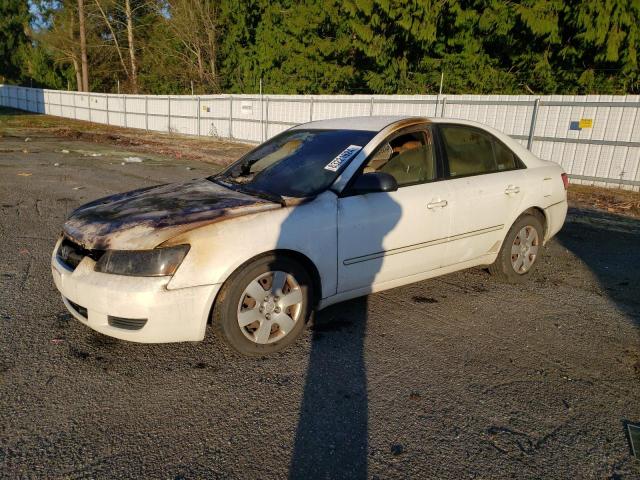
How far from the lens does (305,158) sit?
4.05 meters

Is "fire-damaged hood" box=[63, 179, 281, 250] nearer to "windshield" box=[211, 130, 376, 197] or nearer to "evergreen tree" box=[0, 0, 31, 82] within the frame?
Answer: "windshield" box=[211, 130, 376, 197]

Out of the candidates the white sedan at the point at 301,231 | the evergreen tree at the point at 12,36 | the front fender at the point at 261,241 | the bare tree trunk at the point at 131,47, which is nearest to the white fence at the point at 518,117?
the white sedan at the point at 301,231

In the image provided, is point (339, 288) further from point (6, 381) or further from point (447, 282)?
point (6, 381)

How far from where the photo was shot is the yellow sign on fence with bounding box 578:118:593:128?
1147 centimetres

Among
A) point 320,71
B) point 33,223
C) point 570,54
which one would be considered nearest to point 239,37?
point 320,71

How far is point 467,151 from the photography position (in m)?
4.41

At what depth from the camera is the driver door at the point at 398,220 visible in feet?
11.6

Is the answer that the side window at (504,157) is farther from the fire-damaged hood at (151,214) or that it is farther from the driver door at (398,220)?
the fire-damaged hood at (151,214)

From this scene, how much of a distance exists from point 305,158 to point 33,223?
4581 millimetres

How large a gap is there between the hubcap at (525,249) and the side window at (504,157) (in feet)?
2.04

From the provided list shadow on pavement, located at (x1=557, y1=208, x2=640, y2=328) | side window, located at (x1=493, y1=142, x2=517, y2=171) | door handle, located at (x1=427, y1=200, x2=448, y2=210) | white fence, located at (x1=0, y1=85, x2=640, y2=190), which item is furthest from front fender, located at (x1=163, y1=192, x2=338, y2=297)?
white fence, located at (x1=0, y1=85, x2=640, y2=190)

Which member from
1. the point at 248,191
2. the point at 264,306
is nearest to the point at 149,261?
the point at 264,306

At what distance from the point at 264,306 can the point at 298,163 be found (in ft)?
4.41

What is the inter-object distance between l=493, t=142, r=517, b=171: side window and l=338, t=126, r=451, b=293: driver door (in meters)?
0.87
